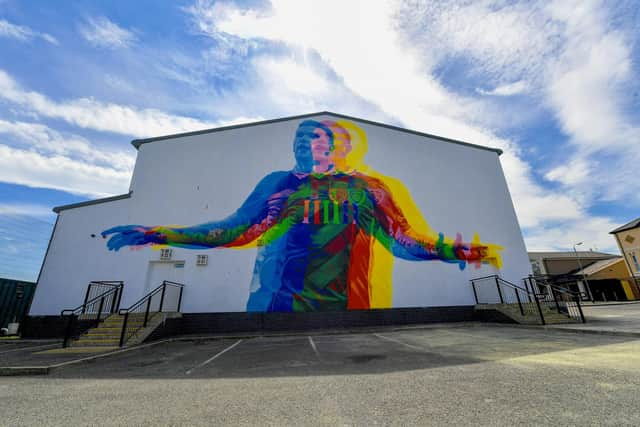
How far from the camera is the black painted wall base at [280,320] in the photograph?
389 inches

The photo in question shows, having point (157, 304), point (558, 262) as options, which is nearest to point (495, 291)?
point (157, 304)

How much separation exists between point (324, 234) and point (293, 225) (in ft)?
4.93

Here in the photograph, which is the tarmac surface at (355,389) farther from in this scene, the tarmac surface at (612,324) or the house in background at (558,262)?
the house in background at (558,262)

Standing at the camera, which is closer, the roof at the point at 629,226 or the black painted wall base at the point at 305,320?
the black painted wall base at the point at 305,320

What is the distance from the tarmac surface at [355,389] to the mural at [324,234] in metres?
5.66

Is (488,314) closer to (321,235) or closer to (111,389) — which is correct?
(321,235)

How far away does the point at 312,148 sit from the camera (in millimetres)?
13516

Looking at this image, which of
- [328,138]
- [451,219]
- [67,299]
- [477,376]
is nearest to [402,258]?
[451,219]

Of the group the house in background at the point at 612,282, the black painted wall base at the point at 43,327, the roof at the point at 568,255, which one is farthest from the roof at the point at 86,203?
the roof at the point at 568,255

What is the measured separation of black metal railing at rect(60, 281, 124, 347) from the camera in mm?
9273

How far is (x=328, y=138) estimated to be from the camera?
13.9 m

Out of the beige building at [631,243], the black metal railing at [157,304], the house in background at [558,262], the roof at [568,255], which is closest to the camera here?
the black metal railing at [157,304]

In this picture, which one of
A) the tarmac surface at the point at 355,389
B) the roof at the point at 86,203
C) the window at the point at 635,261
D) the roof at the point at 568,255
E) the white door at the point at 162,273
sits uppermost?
the roof at the point at 568,255

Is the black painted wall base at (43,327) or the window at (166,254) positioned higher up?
the window at (166,254)
